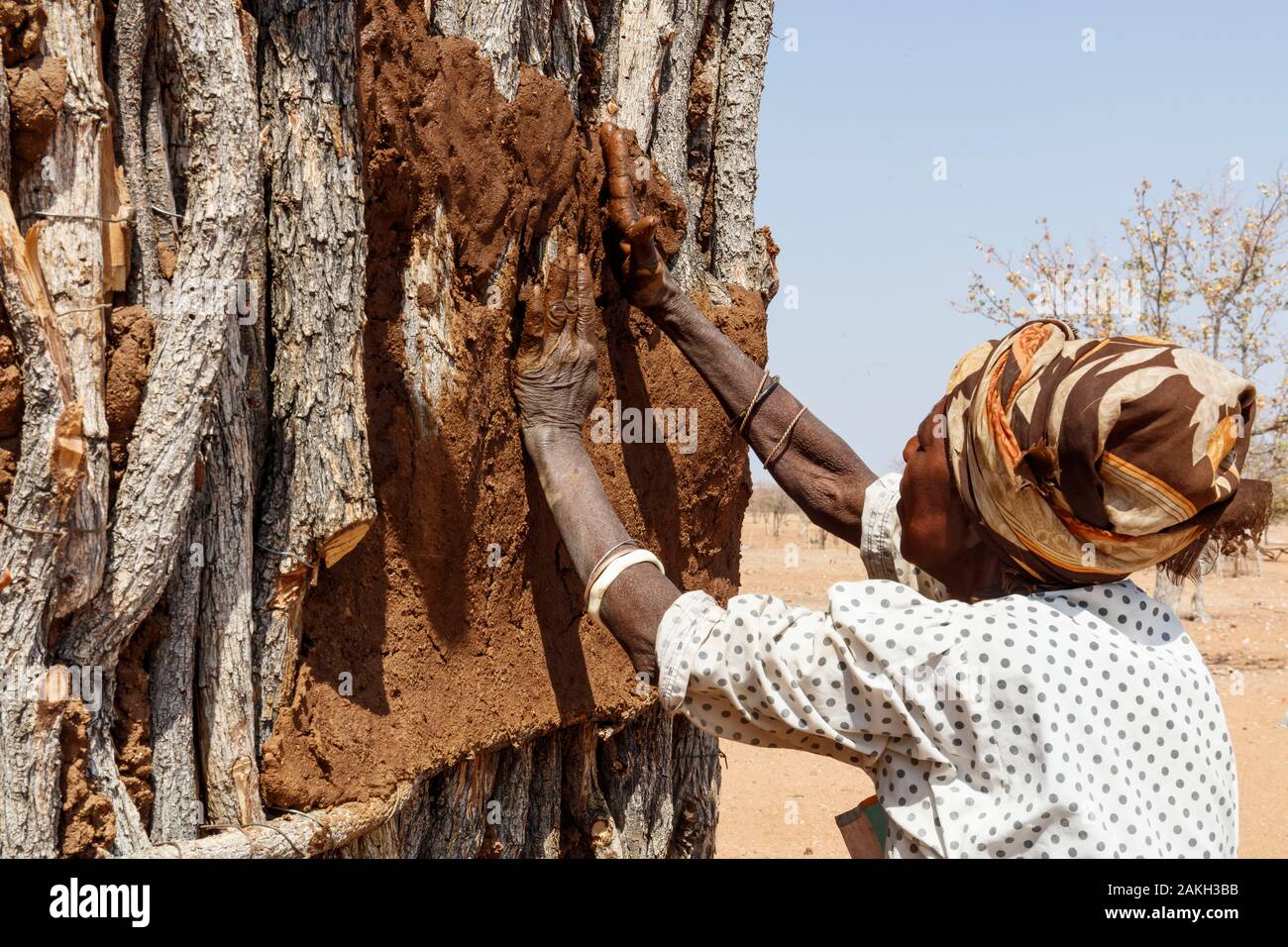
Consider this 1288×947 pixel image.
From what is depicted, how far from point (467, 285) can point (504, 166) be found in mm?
278

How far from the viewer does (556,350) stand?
2.66 meters

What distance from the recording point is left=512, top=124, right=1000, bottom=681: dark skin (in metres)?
2.14

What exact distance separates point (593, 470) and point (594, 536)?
263mm

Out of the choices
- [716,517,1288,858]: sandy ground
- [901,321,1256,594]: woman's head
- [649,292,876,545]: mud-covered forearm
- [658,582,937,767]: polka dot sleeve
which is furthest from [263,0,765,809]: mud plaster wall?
[716,517,1288,858]: sandy ground

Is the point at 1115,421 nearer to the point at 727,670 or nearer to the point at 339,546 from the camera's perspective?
the point at 727,670

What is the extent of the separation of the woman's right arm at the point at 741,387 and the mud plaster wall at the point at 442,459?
72mm

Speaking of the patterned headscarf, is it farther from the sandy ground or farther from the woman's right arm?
the sandy ground

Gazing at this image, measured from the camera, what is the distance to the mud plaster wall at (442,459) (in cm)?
240

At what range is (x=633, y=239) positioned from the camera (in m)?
2.84

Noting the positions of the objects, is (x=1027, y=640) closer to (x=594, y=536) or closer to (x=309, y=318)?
(x=594, y=536)

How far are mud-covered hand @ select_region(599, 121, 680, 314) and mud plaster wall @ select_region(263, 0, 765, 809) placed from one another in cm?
4

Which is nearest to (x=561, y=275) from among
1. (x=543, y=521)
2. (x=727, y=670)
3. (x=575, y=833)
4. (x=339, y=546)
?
(x=543, y=521)

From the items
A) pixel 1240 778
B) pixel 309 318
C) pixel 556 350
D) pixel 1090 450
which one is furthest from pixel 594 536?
pixel 1240 778

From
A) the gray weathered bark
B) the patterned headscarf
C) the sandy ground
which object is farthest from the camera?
the sandy ground
